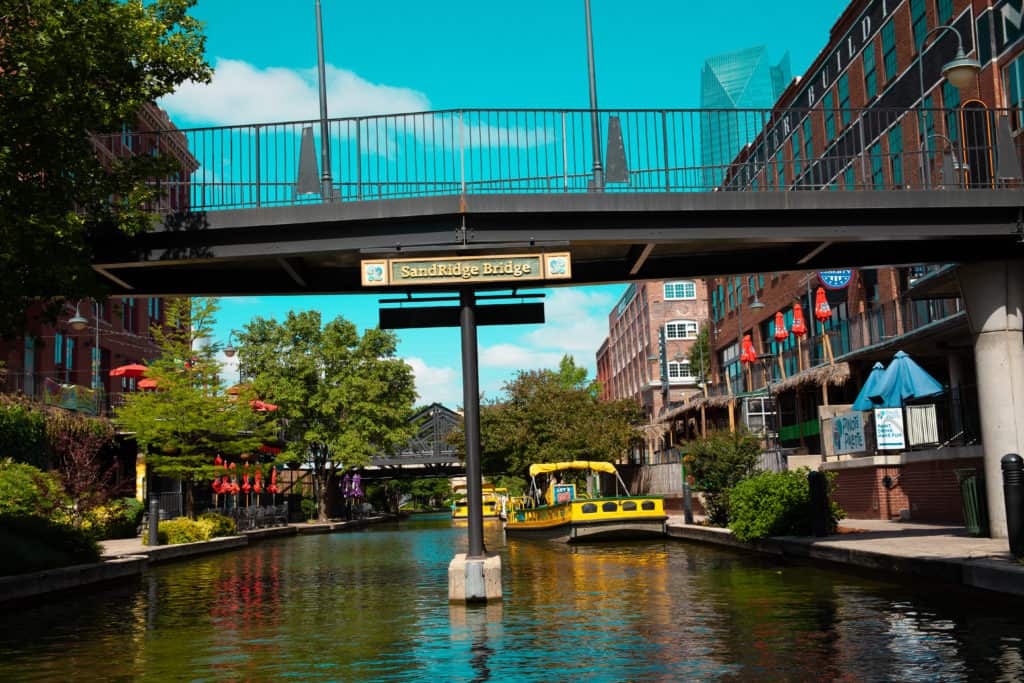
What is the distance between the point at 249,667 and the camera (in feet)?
38.1

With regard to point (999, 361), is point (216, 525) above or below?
below

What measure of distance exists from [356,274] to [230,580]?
28.3ft

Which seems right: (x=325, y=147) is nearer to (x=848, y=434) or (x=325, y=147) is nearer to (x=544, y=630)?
(x=544, y=630)

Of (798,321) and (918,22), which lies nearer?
(918,22)

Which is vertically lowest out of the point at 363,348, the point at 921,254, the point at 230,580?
the point at 230,580

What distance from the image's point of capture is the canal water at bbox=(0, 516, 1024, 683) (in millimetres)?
10719

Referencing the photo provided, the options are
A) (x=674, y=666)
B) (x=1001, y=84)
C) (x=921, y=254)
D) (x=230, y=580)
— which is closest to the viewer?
(x=674, y=666)

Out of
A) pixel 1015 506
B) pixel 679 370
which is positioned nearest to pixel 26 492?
pixel 1015 506

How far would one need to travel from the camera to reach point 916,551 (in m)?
18.6

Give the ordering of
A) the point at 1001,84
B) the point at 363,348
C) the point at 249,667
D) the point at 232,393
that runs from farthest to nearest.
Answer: the point at 363,348, the point at 232,393, the point at 1001,84, the point at 249,667

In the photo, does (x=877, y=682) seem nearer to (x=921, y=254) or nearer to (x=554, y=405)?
(x=921, y=254)

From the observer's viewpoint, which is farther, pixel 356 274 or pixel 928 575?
pixel 356 274

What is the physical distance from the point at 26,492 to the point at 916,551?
20.5m

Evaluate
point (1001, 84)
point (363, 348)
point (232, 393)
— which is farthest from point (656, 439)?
point (1001, 84)
